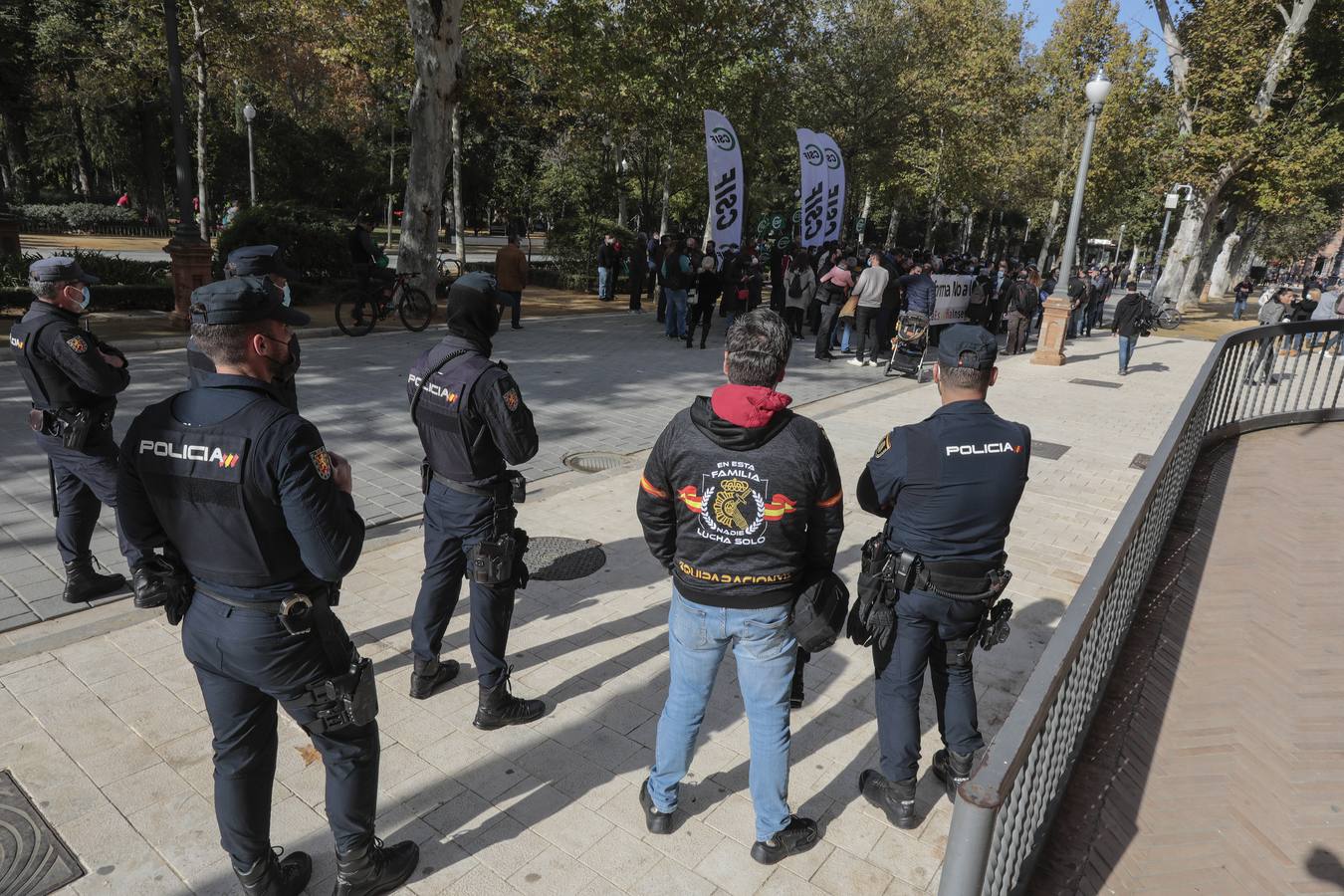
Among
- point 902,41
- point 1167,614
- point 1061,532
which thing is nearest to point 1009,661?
point 1167,614

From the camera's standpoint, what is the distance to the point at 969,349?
3148mm

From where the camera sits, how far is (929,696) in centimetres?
435

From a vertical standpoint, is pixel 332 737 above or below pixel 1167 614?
above

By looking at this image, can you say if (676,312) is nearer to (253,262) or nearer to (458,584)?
(253,262)

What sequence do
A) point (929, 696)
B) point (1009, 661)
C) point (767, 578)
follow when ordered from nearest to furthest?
1. point (767, 578)
2. point (929, 696)
3. point (1009, 661)

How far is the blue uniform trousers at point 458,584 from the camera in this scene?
3.66 meters

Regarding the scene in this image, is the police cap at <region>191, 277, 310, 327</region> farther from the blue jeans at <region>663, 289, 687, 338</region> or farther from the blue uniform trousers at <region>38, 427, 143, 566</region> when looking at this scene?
Answer: the blue jeans at <region>663, 289, 687, 338</region>

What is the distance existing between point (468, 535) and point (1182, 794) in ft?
11.2

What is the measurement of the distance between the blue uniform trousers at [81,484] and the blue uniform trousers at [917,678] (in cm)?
398

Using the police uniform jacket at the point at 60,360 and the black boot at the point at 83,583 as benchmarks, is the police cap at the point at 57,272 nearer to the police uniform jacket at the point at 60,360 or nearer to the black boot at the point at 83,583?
the police uniform jacket at the point at 60,360

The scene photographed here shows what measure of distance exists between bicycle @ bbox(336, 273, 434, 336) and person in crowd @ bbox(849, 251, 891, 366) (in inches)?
290

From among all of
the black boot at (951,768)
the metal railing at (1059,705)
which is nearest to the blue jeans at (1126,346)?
the metal railing at (1059,705)

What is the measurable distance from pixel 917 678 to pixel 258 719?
236 cm

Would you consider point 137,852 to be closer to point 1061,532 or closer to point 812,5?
point 1061,532
